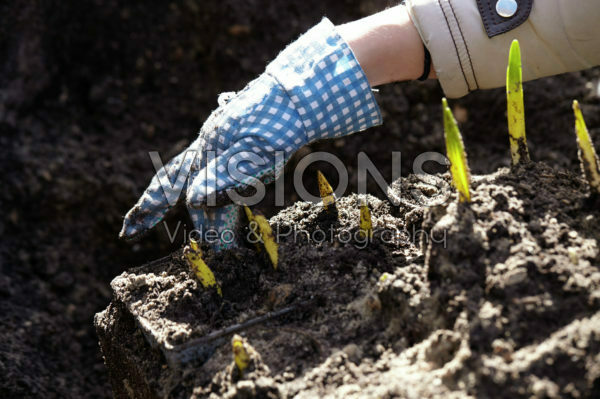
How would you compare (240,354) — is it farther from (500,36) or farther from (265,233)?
(500,36)

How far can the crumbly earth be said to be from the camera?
817 mm

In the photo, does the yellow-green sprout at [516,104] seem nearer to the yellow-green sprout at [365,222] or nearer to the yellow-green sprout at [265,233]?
the yellow-green sprout at [365,222]

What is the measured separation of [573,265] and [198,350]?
0.71 m

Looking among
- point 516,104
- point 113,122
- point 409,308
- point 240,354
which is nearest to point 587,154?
point 516,104

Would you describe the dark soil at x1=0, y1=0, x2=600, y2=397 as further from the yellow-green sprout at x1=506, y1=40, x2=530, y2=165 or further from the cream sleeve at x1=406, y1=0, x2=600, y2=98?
the yellow-green sprout at x1=506, y1=40, x2=530, y2=165

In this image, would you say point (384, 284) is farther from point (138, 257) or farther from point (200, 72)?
point (200, 72)

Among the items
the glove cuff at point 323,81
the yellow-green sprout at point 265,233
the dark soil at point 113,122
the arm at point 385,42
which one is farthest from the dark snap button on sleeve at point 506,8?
the dark soil at point 113,122

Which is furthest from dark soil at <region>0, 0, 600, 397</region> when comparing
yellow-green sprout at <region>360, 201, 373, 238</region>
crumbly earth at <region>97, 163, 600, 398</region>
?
yellow-green sprout at <region>360, 201, 373, 238</region>

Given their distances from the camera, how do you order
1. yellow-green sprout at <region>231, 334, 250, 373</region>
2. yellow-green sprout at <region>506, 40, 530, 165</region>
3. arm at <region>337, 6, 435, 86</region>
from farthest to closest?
1. arm at <region>337, 6, 435, 86</region>
2. yellow-green sprout at <region>506, 40, 530, 165</region>
3. yellow-green sprout at <region>231, 334, 250, 373</region>

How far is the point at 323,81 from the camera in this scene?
1.34 metres

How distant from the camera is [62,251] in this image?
2.24 meters

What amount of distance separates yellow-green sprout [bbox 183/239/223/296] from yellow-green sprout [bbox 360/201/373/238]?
0.36 metres

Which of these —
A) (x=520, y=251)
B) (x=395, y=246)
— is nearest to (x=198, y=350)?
(x=395, y=246)

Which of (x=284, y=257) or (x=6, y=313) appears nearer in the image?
(x=284, y=257)
